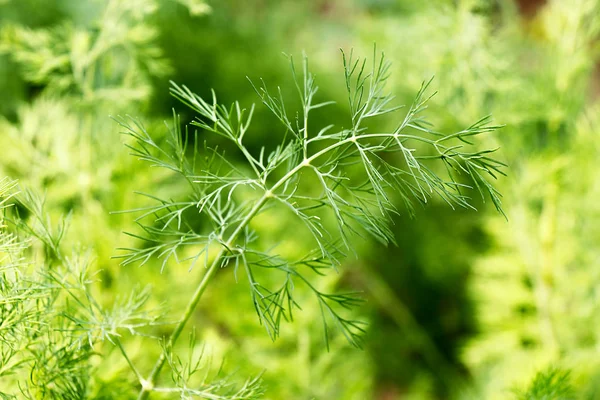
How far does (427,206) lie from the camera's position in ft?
1.47

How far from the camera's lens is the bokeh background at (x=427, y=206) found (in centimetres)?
40

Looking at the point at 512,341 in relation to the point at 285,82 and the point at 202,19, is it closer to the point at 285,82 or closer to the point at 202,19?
the point at 285,82

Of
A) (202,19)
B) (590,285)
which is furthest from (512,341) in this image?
(202,19)

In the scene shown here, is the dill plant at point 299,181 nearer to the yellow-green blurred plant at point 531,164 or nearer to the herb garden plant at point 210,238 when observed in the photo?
the herb garden plant at point 210,238

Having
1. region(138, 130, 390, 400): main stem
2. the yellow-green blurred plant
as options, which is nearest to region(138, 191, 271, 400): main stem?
region(138, 130, 390, 400): main stem

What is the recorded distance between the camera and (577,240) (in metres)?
0.50

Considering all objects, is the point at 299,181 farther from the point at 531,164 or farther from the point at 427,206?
the point at 531,164

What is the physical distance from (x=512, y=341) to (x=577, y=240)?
107 mm

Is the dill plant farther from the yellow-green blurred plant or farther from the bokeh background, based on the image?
the yellow-green blurred plant

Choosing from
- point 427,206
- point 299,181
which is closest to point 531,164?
point 427,206

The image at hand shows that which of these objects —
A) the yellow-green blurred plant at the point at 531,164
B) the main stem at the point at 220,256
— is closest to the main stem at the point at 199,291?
the main stem at the point at 220,256

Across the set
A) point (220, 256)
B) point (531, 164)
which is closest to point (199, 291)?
point (220, 256)

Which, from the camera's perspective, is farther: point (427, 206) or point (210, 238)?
point (427, 206)

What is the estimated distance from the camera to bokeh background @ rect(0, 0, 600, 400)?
15.8 inches
